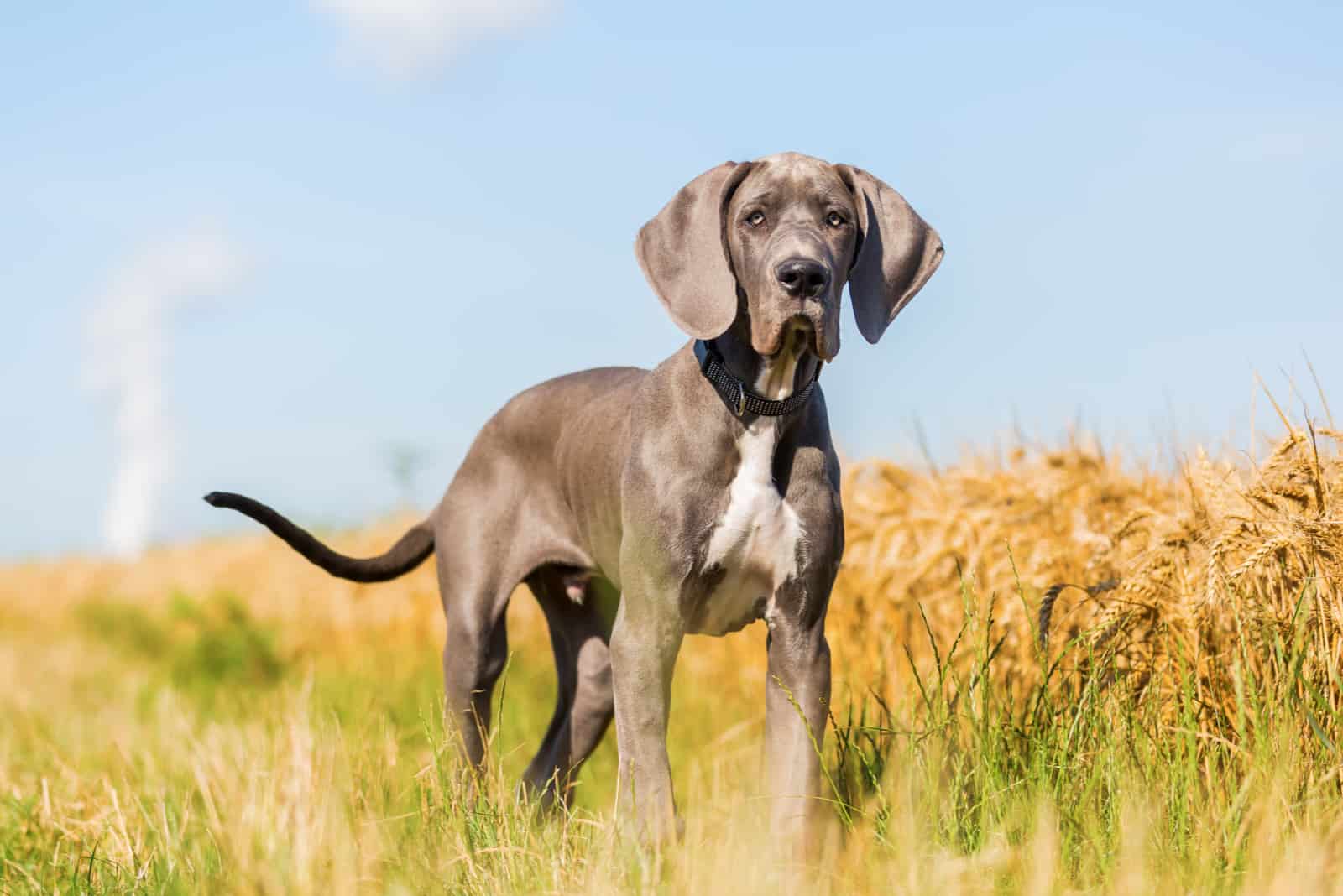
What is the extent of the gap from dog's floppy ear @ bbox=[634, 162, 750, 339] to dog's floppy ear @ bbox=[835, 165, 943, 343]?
374 millimetres

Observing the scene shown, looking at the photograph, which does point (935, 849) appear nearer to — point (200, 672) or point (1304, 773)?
point (1304, 773)

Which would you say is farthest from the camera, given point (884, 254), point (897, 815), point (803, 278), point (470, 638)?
point (470, 638)

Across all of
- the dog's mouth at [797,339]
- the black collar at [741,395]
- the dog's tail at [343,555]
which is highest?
the dog's mouth at [797,339]

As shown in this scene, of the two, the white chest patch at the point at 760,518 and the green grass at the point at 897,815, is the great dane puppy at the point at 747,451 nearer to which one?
the white chest patch at the point at 760,518

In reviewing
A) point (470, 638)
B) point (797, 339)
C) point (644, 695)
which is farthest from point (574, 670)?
point (797, 339)

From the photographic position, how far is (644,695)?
3.94 meters

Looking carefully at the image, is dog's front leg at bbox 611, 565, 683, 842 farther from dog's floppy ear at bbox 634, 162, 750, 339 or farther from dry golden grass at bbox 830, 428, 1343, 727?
dry golden grass at bbox 830, 428, 1343, 727

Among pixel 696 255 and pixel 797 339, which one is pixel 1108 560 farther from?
pixel 696 255

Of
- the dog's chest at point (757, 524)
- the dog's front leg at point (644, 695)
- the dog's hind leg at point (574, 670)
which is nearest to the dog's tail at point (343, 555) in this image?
the dog's hind leg at point (574, 670)

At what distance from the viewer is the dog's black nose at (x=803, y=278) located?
354 cm

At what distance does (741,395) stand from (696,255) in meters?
0.44

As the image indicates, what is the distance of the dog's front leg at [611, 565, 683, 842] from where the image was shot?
384cm

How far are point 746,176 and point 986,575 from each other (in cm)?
311

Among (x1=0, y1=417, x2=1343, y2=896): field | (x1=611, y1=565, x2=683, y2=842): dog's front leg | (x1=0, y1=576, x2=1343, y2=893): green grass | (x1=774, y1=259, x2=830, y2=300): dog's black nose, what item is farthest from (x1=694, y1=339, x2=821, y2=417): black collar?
(x1=0, y1=576, x2=1343, y2=893): green grass
